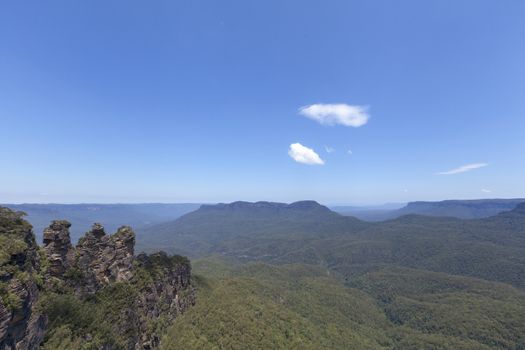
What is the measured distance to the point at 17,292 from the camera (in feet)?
97.0

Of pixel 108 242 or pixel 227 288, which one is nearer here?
pixel 108 242

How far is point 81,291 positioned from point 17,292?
1965cm

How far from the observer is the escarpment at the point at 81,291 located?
30297mm

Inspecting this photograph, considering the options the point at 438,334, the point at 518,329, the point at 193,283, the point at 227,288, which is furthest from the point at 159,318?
the point at 518,329

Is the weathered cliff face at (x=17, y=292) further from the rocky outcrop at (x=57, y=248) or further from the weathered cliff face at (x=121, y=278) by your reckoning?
the rocky outcrop at (x=57, y=248)

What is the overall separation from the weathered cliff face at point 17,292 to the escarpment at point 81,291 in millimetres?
90

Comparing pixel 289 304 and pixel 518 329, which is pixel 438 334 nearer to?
pixel 518 329

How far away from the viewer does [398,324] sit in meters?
154

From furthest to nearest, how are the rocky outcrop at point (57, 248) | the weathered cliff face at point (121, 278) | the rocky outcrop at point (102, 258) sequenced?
the rocky outcrop at point (102, 258), the weathered cliff face at point (121, 278), the rocky outcrop at point (57, 248)

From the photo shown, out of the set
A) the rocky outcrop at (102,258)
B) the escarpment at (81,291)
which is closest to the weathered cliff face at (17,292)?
the escarpment at (81,291)

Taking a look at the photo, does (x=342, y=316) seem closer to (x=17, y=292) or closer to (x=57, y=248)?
(x=57, y=248)

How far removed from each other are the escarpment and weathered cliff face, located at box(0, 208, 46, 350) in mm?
90

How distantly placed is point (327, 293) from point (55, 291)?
144358mm

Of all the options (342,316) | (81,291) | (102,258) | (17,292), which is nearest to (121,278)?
(102,258)
